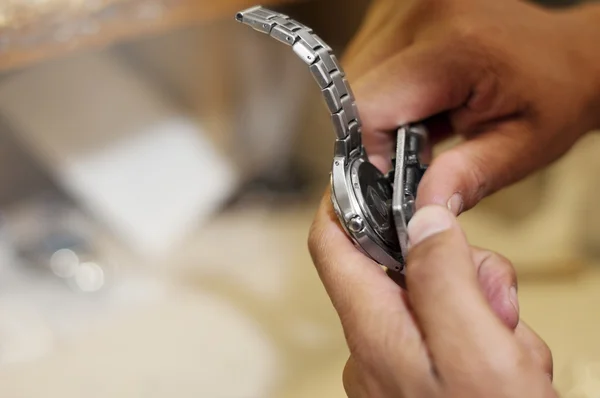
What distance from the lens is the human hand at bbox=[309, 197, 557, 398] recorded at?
0.80 ft

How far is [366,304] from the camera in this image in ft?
0.93

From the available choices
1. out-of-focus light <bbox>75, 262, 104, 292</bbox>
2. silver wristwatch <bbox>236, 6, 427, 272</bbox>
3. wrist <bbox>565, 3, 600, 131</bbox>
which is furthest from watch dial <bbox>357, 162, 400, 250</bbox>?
out-of-focus light <bbox>75, 262, 104, 292</bbox>

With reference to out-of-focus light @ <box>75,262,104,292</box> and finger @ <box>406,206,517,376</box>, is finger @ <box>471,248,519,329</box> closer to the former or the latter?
finger @ <box>406,206,517,376</box>

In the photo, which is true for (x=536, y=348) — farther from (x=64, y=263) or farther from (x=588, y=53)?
(x=64, y=263)

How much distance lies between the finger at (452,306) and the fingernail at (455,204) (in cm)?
5

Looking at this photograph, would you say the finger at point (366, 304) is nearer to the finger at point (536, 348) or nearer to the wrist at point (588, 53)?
the finger at point (536, 348)

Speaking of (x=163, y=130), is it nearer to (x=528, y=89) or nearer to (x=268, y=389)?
(x=268, y=389)

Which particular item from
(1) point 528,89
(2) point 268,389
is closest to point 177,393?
(2) point 268,389

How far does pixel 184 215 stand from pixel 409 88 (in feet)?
1.22

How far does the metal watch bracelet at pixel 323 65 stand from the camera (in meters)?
0.31

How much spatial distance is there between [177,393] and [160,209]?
224 millimetres

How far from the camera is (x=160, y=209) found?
689mm

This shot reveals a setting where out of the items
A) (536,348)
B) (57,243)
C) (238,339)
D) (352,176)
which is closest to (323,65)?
(352,176)

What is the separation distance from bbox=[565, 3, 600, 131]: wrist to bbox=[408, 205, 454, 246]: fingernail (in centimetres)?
17
